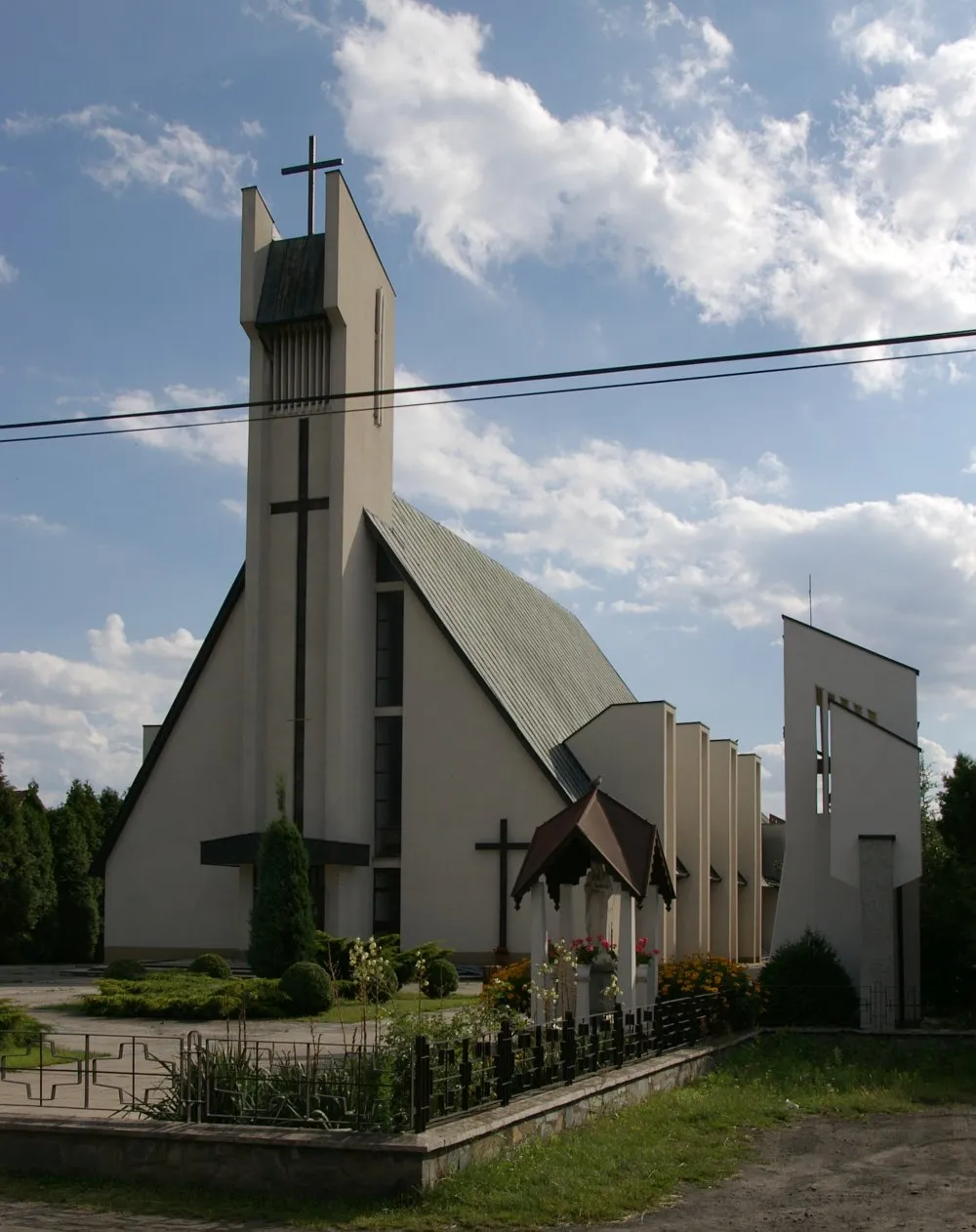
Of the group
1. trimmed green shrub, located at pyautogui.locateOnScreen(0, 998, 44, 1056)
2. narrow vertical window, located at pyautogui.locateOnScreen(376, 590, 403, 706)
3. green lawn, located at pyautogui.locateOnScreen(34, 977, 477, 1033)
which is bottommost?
green lawn, located at pyautogui.locateOnScreen(34, 977, 477, 1033)

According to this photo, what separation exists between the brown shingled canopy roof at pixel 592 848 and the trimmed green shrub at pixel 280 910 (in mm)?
9688

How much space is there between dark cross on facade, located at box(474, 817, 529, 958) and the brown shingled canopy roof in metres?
13.0

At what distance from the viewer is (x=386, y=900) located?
31562 mm

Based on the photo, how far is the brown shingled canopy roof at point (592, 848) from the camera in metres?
15.8

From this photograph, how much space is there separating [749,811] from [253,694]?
18.2 meters

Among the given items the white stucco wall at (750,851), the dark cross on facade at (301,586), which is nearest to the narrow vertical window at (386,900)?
the dark cross on facade at (301,586)

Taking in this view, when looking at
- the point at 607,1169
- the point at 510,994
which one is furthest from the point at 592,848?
the point at 607,1169

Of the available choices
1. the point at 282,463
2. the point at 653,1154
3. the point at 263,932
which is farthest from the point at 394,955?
the point at 653,1154

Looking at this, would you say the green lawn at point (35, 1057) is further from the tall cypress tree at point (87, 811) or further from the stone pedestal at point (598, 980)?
the tall cypress tree at point (87, 811)

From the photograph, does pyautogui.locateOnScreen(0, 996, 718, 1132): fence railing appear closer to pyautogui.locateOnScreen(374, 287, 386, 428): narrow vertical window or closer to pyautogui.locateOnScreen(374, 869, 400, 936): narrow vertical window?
pyautogui.locateOnScreen(374, 869, 400, 936): narrow vertical window

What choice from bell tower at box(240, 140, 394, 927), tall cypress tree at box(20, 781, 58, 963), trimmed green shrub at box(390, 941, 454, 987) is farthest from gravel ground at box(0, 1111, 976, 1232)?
tall cypress tree at box(20, 781, 58, 963)

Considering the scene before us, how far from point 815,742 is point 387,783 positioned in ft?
37.9

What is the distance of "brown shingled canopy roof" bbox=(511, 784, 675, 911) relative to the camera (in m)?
15.8

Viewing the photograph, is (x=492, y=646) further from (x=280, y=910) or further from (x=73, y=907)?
(x=73, y=907)
